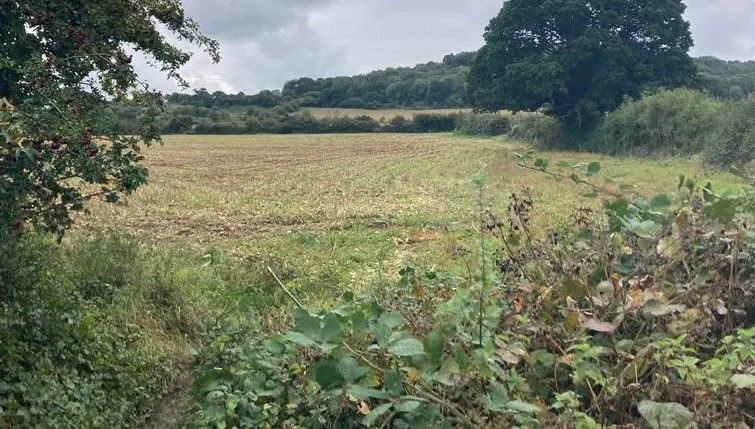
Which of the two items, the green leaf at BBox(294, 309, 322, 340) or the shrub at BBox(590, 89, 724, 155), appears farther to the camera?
the shrub at BBox(590, 89, 724, 155)

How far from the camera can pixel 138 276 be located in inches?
288

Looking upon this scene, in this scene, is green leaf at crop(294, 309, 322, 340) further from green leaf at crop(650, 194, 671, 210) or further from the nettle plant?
green leaf at crop(650, 194, 671, 210)

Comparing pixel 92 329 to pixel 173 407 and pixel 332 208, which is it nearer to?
pixel 173 407

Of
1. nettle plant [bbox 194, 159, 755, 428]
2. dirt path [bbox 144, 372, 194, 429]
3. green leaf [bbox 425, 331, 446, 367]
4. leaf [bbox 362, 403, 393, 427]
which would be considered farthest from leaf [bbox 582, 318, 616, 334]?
dirt path [bbox 144, 372, 194, 429]

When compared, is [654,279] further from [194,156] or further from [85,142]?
[194,156]

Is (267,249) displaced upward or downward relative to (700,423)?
downward

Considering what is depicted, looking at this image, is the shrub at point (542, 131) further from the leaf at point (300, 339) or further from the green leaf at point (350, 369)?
the leaf at point (300, 339)

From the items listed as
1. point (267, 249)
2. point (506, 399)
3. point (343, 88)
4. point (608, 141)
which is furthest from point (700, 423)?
point (343, 88)

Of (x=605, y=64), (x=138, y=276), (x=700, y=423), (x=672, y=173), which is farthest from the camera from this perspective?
(x=605, y=64)

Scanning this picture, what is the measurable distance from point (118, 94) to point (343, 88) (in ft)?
253

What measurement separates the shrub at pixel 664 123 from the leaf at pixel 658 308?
2809cm

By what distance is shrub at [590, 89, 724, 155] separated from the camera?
3094cm

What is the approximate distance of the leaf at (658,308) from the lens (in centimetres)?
287

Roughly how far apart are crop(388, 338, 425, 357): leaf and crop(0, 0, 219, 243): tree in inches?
Answer: 108
